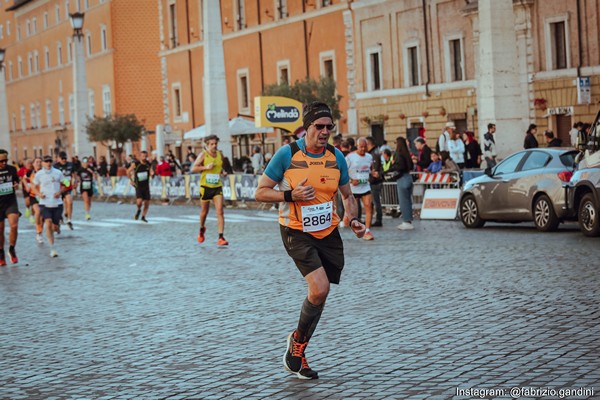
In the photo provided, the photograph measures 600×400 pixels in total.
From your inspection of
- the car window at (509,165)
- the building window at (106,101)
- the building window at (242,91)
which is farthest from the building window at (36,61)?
the car window at (509,165)

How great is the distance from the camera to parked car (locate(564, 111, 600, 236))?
20578 millimetres

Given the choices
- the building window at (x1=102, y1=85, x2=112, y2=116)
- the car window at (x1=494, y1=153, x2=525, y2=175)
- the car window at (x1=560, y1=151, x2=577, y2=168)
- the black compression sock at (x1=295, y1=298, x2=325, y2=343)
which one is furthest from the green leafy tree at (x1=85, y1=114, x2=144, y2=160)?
the black compression sock at (x1=295, y1=298, x2=325, y2=343)

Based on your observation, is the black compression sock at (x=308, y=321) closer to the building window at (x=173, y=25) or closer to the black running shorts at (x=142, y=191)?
the black running shorts at (x=142, y=191)

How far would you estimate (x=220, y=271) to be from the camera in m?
18.0

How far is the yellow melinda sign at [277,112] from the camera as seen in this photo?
38.3m

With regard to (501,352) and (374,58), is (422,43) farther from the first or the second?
(501,352)

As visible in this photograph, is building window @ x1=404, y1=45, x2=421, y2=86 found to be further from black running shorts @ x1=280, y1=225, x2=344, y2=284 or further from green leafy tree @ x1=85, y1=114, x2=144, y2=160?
black running shorts @ x1=280, y1=225, x2=344, y2=284

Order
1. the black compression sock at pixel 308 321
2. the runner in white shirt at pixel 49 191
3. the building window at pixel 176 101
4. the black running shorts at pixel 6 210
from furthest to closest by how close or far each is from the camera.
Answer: the building window at pixel 176 101, the runner in white shirt at pixel 49 191, the black running shorts at pixel 6 210, the black compression sock at pixel 308 321

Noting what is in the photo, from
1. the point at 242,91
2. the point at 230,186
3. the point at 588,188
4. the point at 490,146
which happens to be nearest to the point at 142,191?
the point at 230,186

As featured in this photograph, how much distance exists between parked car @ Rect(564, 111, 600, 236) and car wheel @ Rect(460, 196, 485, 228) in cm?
349

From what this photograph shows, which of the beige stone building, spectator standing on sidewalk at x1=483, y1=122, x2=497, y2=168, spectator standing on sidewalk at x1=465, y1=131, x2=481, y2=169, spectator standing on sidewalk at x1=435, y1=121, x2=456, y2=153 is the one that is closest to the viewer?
the beige stone building

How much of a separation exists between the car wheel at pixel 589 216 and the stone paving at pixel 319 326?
1.17 ft

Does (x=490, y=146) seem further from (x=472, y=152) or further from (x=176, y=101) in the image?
(x=176, y=101)

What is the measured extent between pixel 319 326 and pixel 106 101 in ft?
242
